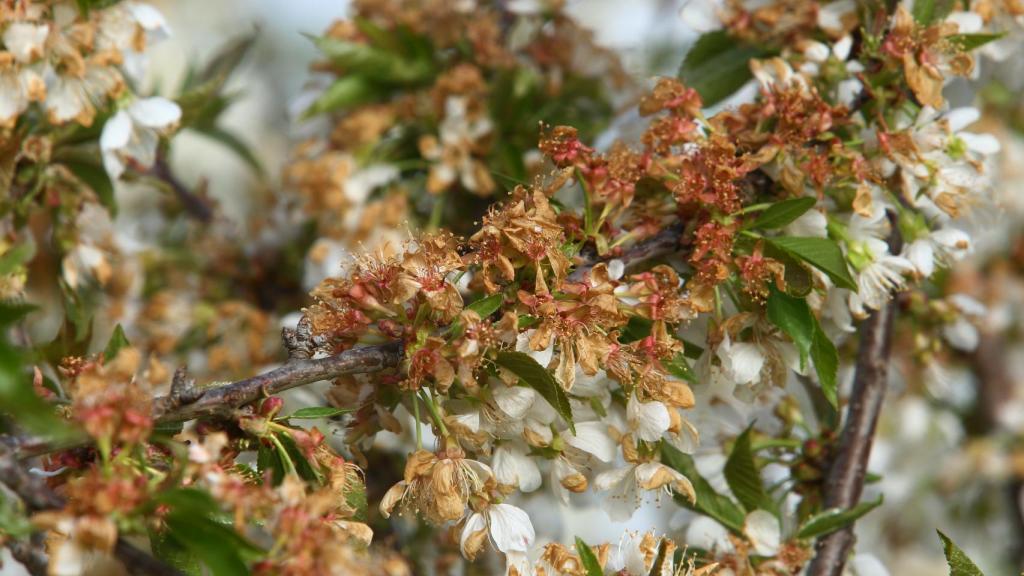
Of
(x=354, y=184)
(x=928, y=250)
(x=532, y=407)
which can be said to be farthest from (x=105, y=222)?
(x=928, y=250)

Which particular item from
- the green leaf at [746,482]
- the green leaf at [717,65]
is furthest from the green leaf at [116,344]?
the green leaf at [717,65]

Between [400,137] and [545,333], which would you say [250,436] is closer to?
[545,333]

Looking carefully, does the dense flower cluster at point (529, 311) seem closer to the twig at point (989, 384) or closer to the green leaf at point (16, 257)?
the green leaf at point (16, 257)

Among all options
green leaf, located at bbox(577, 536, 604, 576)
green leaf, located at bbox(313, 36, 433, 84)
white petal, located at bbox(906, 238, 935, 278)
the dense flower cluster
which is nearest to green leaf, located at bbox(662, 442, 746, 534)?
the dense flower cluster

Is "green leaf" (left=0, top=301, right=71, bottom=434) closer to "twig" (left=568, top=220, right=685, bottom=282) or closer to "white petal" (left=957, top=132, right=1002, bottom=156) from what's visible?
"twig" (left=568, top=220, right=685, bottom=282)

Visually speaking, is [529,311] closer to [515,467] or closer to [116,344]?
[515,467]

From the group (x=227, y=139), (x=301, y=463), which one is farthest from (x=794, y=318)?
(x=227, y=139)
